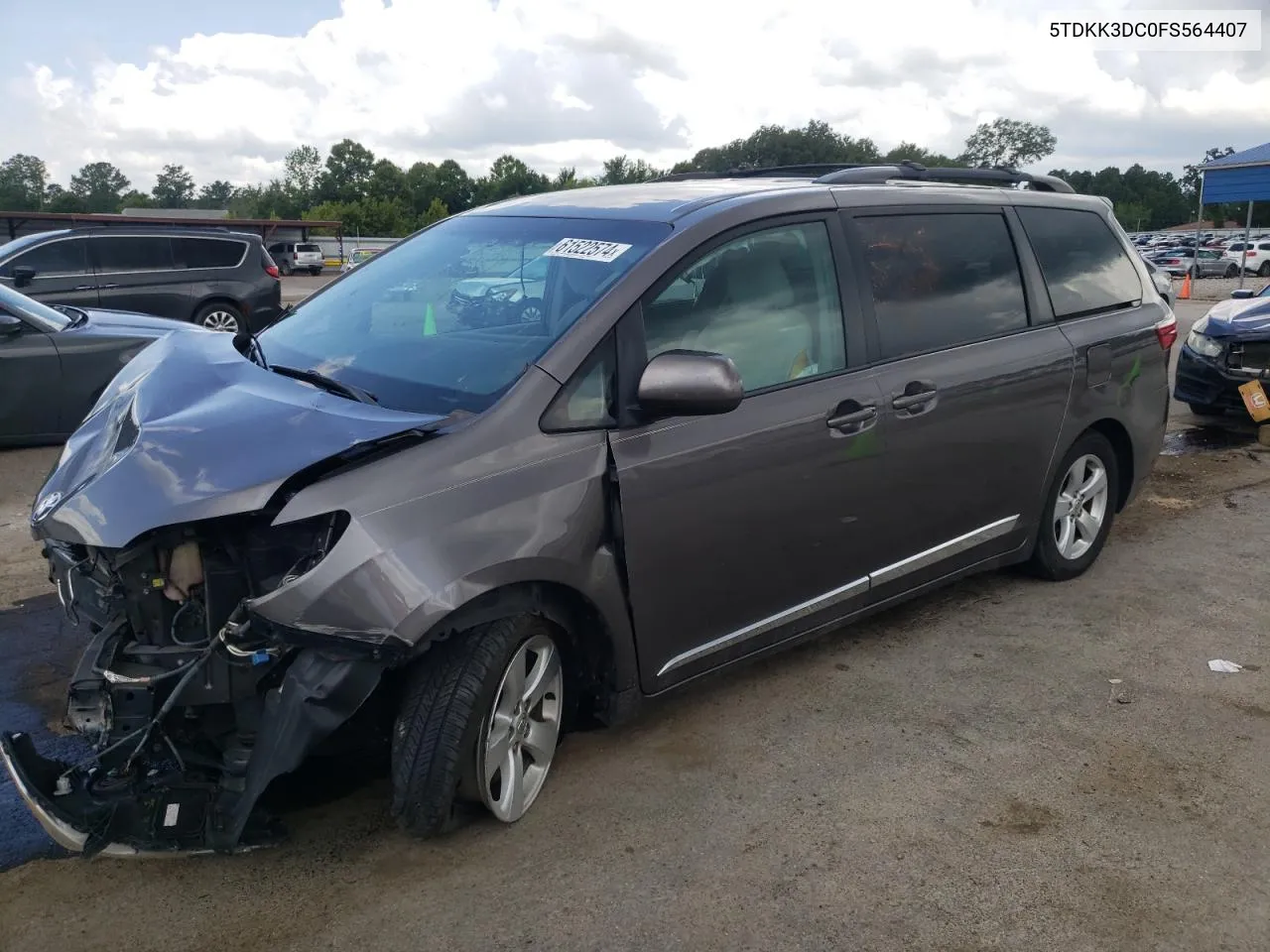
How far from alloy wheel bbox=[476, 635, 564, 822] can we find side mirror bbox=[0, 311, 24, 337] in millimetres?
6094

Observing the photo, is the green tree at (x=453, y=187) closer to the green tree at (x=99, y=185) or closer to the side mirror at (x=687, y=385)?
the green tree at (x=99, y=185)

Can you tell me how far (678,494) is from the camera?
331 cm

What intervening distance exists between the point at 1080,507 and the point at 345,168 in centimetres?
10768

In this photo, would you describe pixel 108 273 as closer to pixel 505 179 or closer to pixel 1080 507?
pixel 1080 507

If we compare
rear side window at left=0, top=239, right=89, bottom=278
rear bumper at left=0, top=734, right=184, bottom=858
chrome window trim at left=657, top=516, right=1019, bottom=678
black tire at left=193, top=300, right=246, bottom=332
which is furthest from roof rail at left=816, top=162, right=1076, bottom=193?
rear side window at left=0, top=239, right=89, bottom=278

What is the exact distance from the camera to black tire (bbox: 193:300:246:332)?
13320 mm

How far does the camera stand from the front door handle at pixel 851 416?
375 centimetres

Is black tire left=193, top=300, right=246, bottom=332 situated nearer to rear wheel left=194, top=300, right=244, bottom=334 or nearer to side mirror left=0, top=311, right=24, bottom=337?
rear wheel left=194, top=300, right=244, bottom=334

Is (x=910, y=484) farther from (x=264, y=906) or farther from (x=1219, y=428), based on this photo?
(x=1219, y=428)

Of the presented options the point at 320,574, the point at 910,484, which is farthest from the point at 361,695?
the point at 910,484

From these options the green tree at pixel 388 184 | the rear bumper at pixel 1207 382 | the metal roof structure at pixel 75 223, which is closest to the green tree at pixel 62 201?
the green tree at pixel 388 184

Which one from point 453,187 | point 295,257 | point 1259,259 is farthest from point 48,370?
point 453,187

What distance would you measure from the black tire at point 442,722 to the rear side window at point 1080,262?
126 inches

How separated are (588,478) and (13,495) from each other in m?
5.14
